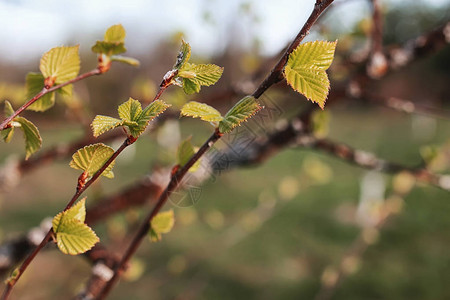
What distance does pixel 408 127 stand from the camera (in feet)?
14.9

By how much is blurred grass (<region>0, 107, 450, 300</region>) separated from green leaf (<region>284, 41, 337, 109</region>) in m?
0.66

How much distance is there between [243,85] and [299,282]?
4.11ft

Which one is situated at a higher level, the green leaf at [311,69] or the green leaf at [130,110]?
the green leaf at [130,110]

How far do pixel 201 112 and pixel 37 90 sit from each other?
138 millimetres

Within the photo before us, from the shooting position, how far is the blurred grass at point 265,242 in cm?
155

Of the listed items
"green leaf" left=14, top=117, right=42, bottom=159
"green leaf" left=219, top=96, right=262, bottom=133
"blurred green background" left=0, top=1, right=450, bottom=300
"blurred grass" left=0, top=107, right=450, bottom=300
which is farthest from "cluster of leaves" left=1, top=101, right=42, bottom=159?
"blurred grass" left=0, top=107, right=450, bottom=300

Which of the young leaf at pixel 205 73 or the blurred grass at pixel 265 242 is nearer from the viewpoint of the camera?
the young leaf at pixel 205 73

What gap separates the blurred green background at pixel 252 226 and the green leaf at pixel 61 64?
0.92 ft

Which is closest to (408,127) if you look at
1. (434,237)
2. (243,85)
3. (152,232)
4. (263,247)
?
(434,237)

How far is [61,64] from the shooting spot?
0.78 ft

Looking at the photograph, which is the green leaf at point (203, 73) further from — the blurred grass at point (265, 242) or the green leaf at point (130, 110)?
the blurred grass at point (265, 242)

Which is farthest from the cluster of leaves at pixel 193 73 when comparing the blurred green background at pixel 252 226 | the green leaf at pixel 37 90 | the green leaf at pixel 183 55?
the blurred green background at pixel 252 226

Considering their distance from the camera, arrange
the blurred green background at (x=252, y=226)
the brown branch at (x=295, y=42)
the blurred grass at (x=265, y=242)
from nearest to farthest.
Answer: the brown branch at (x=295, y=42), the blurred green background at (x=252, y=226), the blurred grass at (x=265, y=242)

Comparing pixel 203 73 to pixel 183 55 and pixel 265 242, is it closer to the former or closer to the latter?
pixel 183 55
